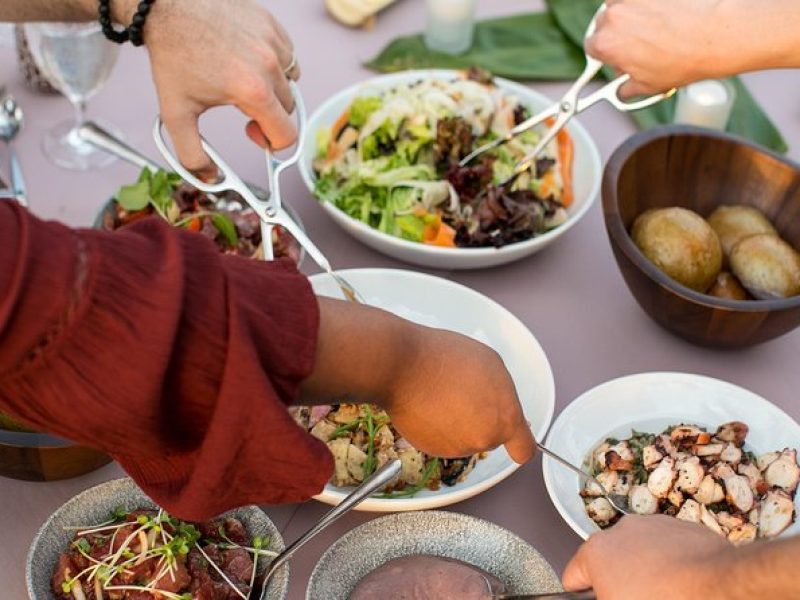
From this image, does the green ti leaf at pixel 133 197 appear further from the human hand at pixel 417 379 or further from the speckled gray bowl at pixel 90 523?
the human hand at pixel 417 379

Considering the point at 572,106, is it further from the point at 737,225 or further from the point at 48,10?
the point at 48,10

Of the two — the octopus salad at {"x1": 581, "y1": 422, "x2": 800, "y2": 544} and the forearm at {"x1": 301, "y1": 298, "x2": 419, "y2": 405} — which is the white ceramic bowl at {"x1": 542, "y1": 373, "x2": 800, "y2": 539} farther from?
the forearm at {"x1": 301, "y1": 298, "x2": 419, "y2": 405}

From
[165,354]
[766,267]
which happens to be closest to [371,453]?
[165,354]

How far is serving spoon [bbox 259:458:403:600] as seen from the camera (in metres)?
0.99

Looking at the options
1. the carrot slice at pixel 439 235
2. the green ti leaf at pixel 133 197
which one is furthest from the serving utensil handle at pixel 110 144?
the carrot slice at pixel 439 235

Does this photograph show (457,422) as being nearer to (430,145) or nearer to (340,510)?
(340,510)

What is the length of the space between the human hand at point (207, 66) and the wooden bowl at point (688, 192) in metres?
0.49

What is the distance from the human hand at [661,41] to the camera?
4.31 ft

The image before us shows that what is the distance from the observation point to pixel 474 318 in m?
1.35

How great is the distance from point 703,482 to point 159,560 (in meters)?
0.61

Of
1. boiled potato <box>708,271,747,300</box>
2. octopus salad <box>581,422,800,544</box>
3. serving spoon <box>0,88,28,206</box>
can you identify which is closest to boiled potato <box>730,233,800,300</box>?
boiled potato <box>708,271,747,300</box>

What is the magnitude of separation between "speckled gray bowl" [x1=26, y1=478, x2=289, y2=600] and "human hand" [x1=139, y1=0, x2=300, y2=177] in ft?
1.40

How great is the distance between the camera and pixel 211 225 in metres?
1.42

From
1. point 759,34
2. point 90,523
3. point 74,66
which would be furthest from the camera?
point 74,66
